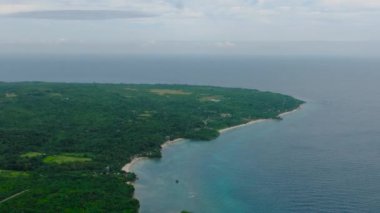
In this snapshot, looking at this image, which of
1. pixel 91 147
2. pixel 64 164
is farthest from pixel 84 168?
pixel 91 147

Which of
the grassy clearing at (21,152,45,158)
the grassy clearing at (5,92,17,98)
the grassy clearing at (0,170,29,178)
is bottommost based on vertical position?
the grassy clearing at (0,170,29,178)

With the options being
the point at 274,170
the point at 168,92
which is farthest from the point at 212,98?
the point at 274,170

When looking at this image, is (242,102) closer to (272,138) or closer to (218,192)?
(272,138)

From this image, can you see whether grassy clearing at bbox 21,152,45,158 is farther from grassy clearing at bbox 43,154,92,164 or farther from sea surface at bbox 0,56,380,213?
sea surface at bbox 0,56,380,213

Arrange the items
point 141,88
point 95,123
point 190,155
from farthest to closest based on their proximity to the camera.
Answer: point 141,88, point 95,123, point 190,155

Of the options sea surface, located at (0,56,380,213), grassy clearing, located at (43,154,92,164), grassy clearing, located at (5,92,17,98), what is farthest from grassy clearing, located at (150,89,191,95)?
grassy clearing, located at (43,154,92,164)

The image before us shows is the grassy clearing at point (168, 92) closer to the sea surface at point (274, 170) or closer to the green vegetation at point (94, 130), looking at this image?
the green vegetation at point (94, 130)
